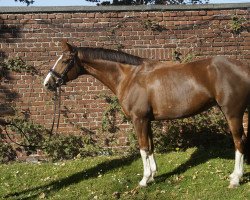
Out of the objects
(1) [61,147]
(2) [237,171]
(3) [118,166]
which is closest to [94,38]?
(1) [61,147]

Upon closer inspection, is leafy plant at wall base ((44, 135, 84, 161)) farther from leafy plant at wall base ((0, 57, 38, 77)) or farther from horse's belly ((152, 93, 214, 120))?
horse's belly ((152, 93, 214, 120))

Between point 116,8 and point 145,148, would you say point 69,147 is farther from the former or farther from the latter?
point 116,8

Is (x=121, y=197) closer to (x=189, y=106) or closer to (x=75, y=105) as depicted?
(x=189, y=106)

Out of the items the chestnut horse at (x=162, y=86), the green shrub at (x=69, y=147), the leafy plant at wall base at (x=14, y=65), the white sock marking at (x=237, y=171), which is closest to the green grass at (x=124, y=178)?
the white sock marking at (x=237, y=171)

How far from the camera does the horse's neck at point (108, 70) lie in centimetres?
645

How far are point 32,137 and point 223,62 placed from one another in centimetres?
409

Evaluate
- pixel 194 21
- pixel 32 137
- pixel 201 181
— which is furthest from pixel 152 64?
pixel 32 137

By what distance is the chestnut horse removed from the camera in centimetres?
586

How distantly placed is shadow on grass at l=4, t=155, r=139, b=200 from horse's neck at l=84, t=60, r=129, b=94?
1557 millimetres

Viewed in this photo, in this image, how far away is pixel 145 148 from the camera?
620 centimetres

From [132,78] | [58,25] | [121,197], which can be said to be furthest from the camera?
[58,25]

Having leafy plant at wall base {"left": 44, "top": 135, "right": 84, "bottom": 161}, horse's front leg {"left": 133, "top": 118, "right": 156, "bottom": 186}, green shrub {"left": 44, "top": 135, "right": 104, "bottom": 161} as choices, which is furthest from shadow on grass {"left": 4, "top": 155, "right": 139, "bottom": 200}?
horse's front leg {"left": 133, "top": 118, "right": 156, "bottom": 186}

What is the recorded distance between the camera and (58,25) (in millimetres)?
8344

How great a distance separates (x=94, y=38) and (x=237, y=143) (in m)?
3.73
